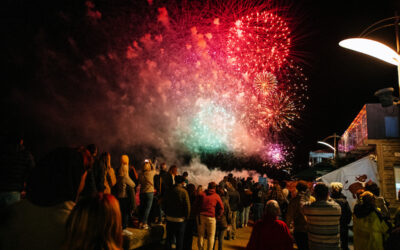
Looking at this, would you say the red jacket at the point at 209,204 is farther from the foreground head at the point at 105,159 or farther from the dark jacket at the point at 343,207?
the dark jacket at the point at 343,207

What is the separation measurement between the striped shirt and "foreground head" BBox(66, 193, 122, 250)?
13.9 ft

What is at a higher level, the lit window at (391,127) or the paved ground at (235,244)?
the lit window at (391,127)

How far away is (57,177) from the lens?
8.21ft

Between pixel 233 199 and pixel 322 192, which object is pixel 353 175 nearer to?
pixel 233 199

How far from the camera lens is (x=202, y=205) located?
820 cm

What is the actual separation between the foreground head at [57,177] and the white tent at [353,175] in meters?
15.9

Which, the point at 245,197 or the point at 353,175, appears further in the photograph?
the point at 353,175

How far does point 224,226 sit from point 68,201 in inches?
Result: 282

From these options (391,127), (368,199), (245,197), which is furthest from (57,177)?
(391,127)

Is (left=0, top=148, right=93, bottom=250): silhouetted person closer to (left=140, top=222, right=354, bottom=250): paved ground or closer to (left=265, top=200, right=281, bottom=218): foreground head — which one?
(left=265, top=200, right=281, bottom=218): foreground head

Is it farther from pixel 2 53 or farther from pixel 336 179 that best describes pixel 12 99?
pixel 336 179

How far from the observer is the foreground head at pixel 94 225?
2.30 metres

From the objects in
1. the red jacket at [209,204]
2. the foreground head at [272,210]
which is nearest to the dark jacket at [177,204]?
the red jacket at [209,204]

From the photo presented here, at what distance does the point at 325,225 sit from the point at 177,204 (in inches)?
146
